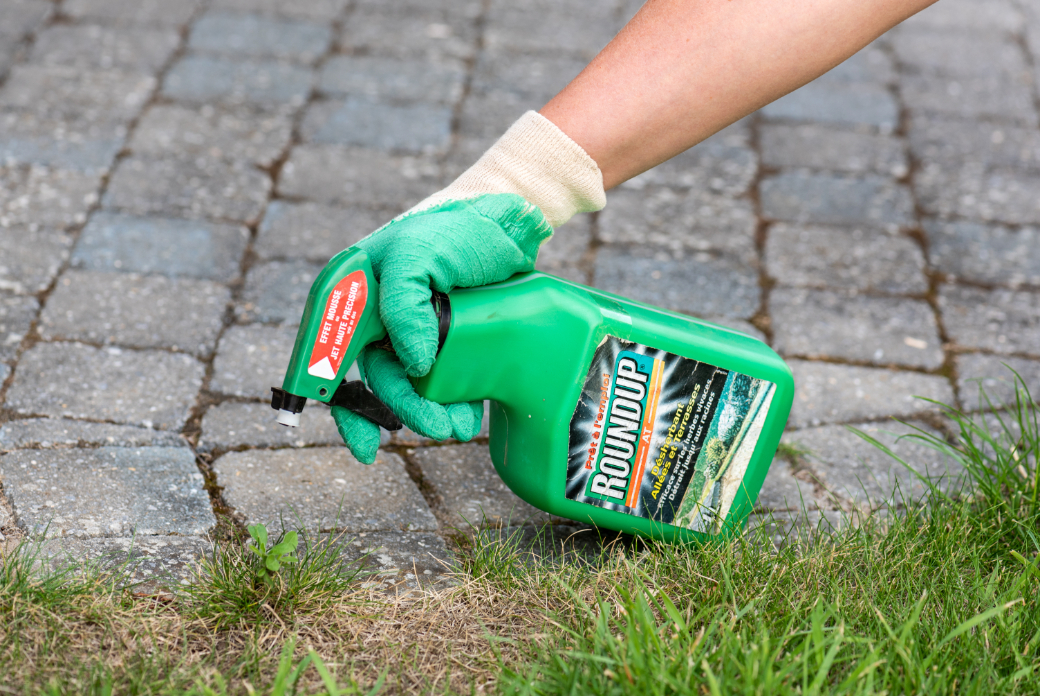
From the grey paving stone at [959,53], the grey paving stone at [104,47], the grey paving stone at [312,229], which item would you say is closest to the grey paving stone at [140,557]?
the grey paving stone at [312,229]

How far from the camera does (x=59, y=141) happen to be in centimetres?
291

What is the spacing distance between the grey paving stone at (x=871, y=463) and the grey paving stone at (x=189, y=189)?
5.17ft

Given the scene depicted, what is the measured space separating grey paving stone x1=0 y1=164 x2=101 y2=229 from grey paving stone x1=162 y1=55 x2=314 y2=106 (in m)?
0.55

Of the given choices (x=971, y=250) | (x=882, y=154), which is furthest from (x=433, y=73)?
(x=971, y=250)

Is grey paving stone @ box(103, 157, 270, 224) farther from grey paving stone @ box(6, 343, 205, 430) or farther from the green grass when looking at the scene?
the green grass

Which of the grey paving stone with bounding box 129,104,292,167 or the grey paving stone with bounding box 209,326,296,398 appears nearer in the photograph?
the grey paving stone with bounding box 209,326,296,398

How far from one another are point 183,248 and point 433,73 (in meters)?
1.29

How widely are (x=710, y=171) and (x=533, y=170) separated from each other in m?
1.59

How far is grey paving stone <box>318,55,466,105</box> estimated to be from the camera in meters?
3.37

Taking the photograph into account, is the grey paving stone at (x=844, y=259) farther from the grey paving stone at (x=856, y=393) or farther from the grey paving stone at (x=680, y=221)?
the grey paving stone at (x=856, y=393)

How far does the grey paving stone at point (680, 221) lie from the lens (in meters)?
2.85

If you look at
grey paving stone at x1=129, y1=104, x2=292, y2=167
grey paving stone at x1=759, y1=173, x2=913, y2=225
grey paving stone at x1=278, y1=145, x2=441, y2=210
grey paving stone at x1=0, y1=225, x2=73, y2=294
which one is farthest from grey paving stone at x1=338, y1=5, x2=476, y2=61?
grey paving stone at x1=0, y1=225, x2=73, y2=294

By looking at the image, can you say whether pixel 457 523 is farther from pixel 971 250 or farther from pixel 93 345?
pixel 971 250

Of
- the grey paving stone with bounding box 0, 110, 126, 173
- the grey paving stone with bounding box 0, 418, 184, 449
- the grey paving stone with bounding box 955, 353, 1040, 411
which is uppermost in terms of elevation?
the grey paving stone with bounding box 955, 353, 1040, 411
